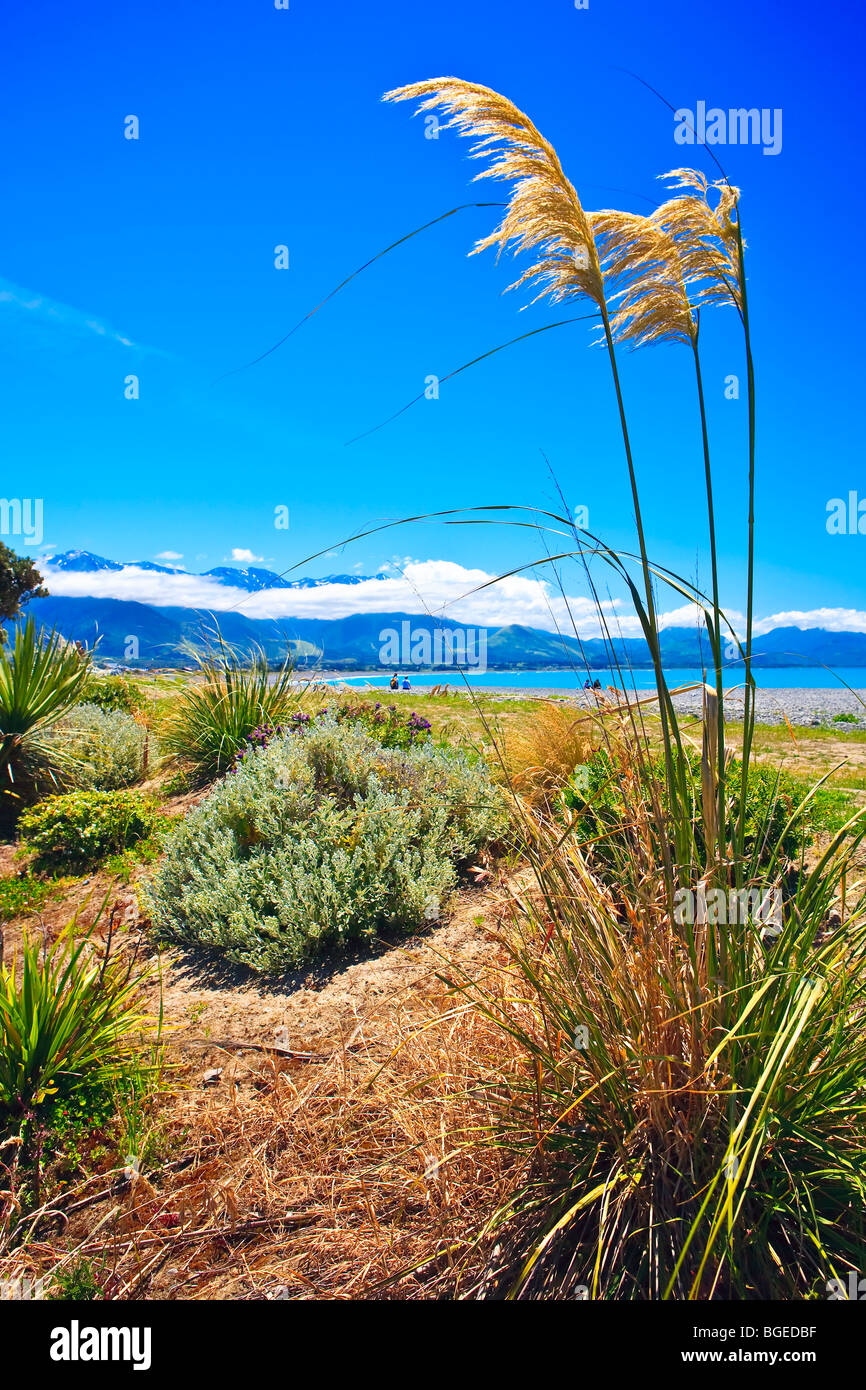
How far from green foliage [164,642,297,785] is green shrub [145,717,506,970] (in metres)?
2.14

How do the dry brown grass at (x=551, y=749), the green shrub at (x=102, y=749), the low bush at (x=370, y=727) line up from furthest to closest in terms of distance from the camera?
the green shrub at (x=102, y=749) → the low bush at (x=370, y=727) → the dry brown grass at (x=551, y=749)

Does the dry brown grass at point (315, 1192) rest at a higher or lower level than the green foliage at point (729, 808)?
lower

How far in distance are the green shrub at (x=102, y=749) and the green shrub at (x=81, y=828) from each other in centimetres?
122

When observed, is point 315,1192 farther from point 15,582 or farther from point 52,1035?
point 15,582

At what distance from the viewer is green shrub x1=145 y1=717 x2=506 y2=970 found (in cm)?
426

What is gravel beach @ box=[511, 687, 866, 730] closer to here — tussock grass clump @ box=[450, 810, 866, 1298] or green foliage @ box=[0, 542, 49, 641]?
tussock grass clump @ box=[450, 810, 866, 1298]

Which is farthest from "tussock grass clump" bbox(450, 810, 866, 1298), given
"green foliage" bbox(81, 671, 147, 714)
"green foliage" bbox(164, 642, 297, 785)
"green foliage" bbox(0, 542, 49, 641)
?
"green foliage" bbox(0, 542, 49, 641)

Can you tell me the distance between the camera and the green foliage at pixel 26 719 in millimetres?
7688

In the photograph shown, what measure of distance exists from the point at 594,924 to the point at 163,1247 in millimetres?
1834

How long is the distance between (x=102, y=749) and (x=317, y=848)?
16.6 ft

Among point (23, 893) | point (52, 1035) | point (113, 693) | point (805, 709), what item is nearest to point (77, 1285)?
point (52, 1035)

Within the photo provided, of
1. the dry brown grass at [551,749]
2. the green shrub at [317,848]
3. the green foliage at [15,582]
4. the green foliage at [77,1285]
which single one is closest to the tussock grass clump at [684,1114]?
the green foliage at [77,1285]

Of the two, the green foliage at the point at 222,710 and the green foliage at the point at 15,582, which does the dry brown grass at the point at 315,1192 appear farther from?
the green foliage at the point at 15,582
